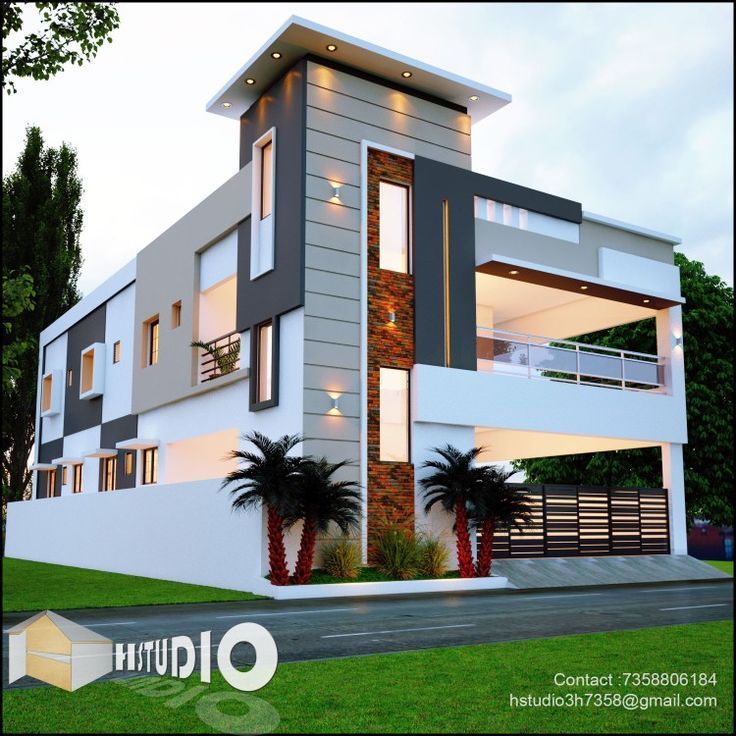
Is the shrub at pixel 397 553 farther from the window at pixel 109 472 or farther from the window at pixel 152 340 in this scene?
the window at pixel 109 472

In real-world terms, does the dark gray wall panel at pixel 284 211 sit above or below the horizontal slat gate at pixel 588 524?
above

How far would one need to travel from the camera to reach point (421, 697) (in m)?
6.06

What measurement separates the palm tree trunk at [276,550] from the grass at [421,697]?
7.78 m

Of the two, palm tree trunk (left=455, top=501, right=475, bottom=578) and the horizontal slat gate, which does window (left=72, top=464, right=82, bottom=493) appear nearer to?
the horizontal slat gate

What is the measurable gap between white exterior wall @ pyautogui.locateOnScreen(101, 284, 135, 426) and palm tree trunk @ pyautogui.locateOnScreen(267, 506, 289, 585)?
12227 millimetres

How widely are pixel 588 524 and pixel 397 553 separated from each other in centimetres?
689

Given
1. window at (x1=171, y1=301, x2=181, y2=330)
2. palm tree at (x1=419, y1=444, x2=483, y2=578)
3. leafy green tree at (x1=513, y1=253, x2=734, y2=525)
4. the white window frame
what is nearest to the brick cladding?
palm tree at (x1=419, y1=444, x2=483, y2=578)

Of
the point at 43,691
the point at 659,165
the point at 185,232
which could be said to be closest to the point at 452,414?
the point at 185,232

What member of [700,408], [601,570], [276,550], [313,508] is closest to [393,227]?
[313,508]

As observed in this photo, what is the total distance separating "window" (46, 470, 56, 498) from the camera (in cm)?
3400

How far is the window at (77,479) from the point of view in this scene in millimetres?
31019

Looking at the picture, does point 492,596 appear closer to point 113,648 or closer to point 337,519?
point 337,519

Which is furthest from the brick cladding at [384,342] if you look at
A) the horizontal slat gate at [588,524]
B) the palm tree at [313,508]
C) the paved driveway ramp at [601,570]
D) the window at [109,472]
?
the window at [109,472]

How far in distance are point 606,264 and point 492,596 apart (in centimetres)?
1107
